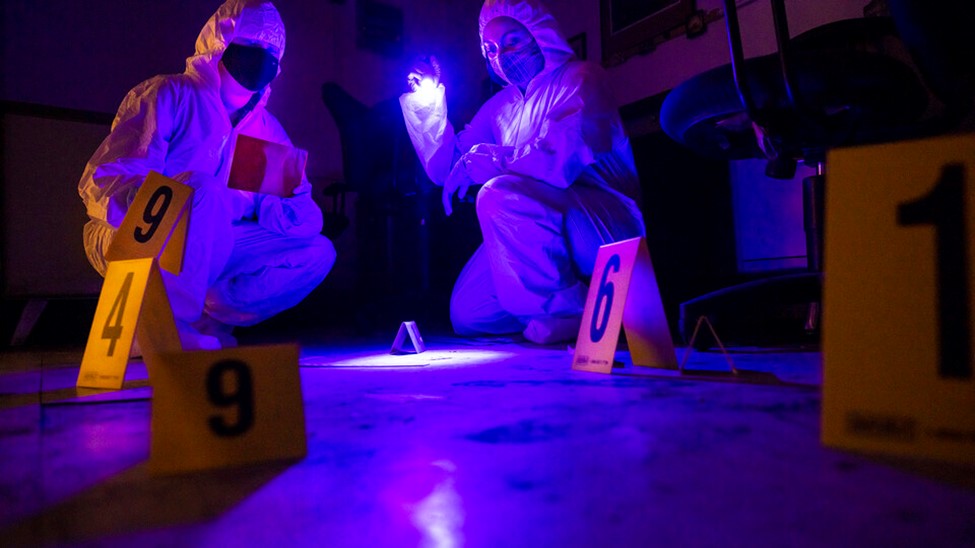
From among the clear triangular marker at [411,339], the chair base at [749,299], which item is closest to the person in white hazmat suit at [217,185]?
the clear triangular marker at [411,339]

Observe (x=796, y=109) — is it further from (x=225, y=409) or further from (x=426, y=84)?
(x=426, y=84)

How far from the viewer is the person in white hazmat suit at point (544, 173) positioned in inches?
74.7

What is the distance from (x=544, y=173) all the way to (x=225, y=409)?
1.42m

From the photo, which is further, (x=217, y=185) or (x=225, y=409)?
(x=217, y=185)

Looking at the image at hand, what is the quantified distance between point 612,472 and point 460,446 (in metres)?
0.19

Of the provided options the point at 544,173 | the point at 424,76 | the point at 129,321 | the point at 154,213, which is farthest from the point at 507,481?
the point at 424,76

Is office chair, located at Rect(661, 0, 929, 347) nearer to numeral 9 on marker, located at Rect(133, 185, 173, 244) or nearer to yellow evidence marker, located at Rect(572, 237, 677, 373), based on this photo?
yellow evidence marker, located at Rect(572, 237, 677, 373)

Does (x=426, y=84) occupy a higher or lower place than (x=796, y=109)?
higher

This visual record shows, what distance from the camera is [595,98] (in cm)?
190

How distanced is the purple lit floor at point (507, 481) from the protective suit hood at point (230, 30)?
Answer: 126 cm

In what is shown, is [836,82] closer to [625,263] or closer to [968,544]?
[625,263]

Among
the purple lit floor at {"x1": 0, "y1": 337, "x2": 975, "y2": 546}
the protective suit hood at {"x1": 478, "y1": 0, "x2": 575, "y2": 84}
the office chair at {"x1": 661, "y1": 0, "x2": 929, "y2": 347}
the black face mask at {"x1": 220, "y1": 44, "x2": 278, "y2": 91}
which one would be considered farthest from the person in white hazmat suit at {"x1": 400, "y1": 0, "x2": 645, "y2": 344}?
the purple lit floor at {"x1": 0, "y1": 337, "x2": 975, "y2": 546}

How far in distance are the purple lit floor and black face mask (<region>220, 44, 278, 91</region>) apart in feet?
4.16

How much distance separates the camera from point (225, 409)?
0.66m
